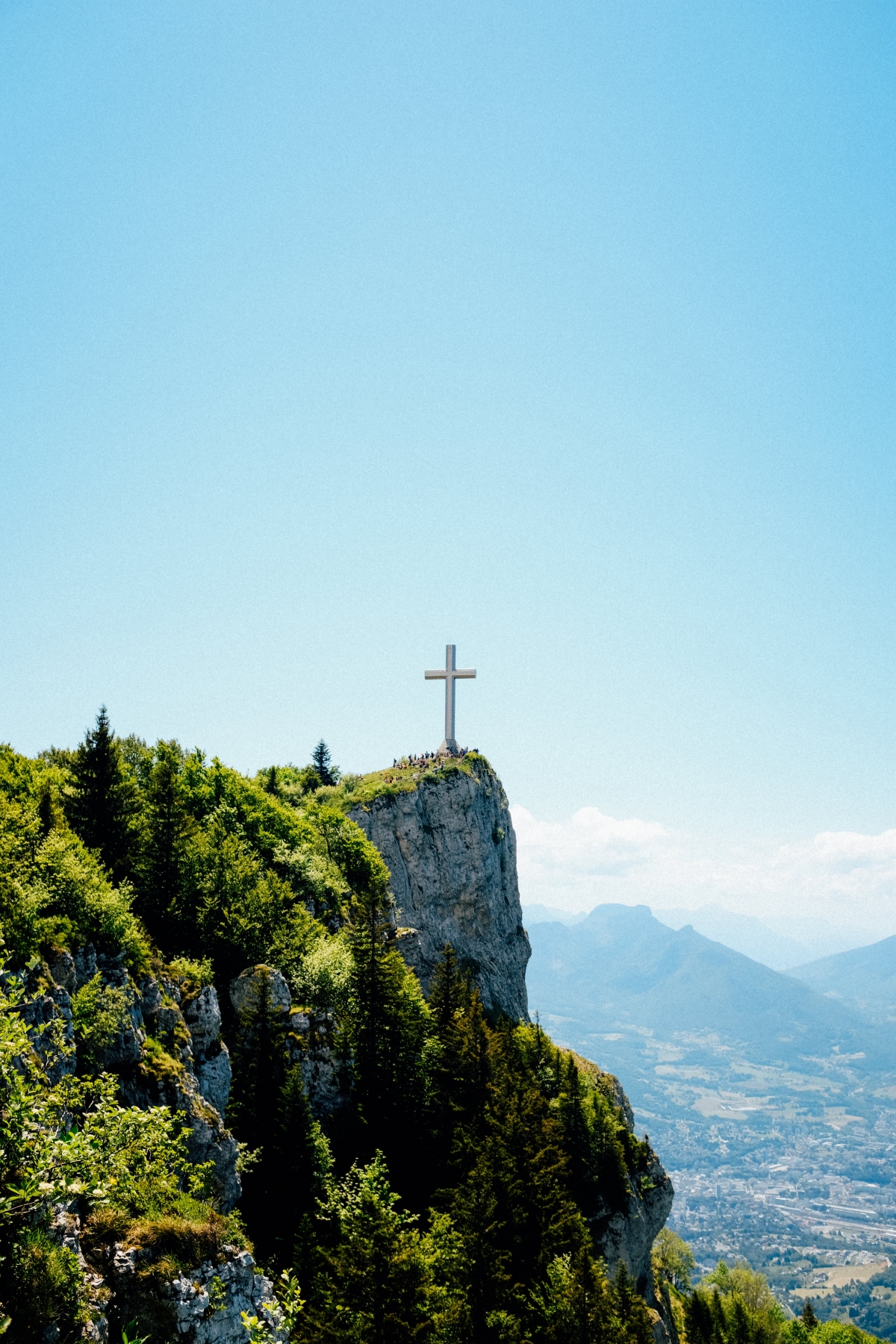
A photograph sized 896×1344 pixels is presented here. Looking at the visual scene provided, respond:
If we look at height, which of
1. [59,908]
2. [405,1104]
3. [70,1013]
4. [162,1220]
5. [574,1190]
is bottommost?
[574,1190]

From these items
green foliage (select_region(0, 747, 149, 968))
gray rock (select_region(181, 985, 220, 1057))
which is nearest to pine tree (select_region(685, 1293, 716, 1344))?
gray rock (select_region(181, 985, 220, 1057))

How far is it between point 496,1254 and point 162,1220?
14863 millimetres

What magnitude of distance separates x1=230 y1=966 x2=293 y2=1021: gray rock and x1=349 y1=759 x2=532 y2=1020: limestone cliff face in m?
39.4

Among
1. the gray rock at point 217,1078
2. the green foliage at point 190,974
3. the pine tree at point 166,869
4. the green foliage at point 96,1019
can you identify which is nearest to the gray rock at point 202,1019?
the green foliage at point 190,974

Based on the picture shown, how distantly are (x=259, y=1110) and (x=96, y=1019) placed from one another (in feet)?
37.3

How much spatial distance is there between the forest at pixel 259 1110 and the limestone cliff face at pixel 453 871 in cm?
2456

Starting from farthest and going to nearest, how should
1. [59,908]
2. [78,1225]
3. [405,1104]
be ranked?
[405,1104], [59,908], [78,1225]

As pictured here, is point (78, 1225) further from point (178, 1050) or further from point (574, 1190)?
point (574, 1190)

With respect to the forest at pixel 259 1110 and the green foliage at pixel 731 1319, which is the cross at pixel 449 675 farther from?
the green foliage at pixel 731 1319

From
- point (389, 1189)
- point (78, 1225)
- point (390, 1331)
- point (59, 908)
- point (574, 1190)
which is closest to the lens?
point (78, 1225)

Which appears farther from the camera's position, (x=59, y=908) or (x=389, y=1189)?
(x=389, y=1189)

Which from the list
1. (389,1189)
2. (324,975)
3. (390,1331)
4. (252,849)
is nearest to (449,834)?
(252,849)

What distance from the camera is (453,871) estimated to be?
83.4m

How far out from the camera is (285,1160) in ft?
104
